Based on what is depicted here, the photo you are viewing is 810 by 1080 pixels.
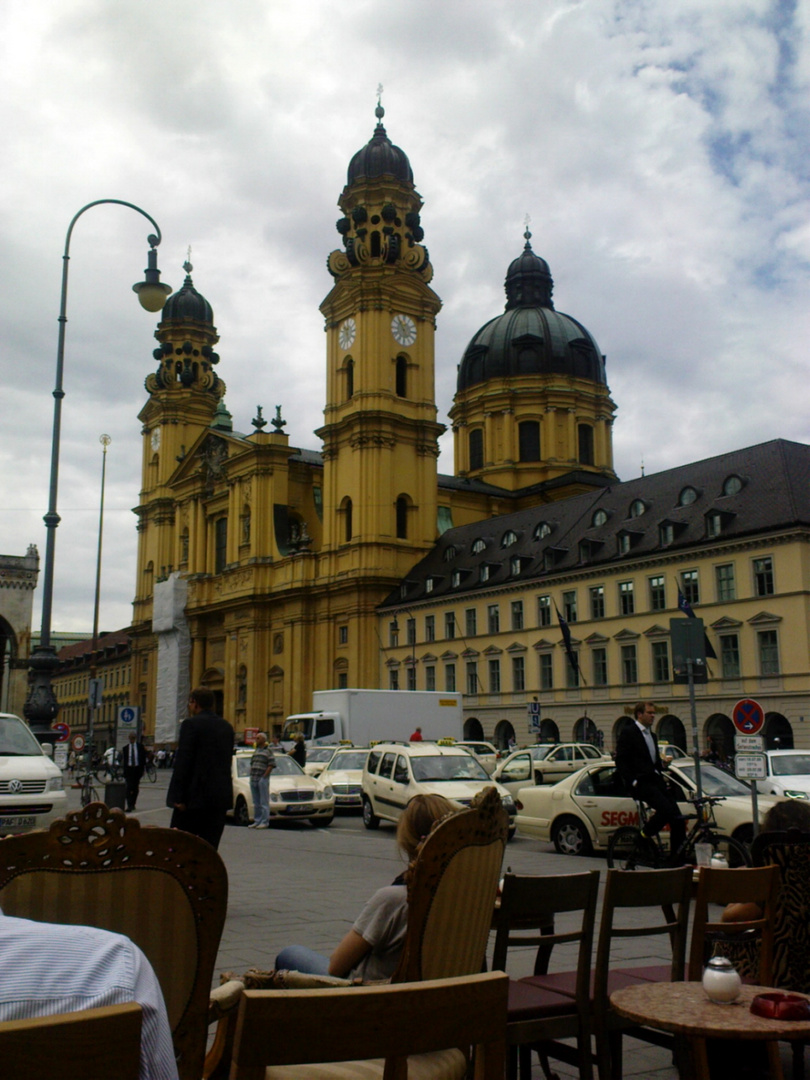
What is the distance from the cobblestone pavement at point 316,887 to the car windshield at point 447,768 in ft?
4.66

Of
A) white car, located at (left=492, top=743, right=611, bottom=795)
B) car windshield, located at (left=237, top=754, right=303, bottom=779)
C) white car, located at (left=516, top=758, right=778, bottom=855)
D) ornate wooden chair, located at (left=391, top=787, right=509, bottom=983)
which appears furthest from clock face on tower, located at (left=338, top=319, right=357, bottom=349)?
ornate wooden chair, located at (left=391, top=787, right=509, bottom=983)

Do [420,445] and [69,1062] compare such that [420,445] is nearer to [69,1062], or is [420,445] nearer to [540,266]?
[540,266]

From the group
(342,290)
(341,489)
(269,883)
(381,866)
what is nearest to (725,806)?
(381,866)

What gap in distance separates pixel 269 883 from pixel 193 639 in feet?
210

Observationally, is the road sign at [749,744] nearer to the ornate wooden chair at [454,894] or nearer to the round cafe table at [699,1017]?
the round cafe table at [699,1017]

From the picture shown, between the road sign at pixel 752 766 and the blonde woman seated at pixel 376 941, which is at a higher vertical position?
the road sign at pixel 752 766

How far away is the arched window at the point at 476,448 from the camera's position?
7950cm

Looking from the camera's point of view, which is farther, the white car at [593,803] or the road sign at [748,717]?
the white car at [593,803]

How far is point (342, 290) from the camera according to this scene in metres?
67.1

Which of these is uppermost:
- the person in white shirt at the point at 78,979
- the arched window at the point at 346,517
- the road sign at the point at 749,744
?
the arched window at the point at 346,517

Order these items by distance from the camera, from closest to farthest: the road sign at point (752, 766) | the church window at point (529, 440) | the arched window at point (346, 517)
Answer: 1. the road sign at point (752, 766)
2. the arched window at point (346, 517)
3. the church window at point (529, 440)

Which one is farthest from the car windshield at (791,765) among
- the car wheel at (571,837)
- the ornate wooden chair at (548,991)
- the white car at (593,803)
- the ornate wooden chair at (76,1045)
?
the ornate wooden chair at (76,1045)

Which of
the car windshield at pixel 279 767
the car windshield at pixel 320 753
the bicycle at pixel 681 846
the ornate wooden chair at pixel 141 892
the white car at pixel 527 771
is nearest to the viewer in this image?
the ornate wooden chair at pixel 141 892

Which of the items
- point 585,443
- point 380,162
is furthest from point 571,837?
point 585,443
